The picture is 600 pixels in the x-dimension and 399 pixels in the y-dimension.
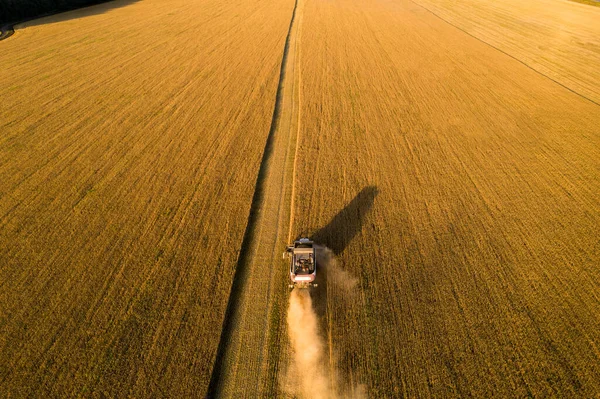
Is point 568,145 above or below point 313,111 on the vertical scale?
below

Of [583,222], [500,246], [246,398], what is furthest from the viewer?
[583,222]

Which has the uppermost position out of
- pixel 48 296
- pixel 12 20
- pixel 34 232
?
pixel 12 20

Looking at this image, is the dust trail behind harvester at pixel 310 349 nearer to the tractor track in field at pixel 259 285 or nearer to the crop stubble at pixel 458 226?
the crop stubble at pixel 458 226

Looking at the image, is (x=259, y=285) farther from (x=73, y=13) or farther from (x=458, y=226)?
(x=73, y=13)

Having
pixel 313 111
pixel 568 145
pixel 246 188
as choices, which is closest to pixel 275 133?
pixel 313 111

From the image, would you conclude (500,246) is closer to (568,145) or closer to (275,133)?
(568,145)

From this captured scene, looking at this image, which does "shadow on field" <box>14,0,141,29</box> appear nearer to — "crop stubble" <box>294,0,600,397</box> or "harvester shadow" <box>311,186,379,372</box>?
"crop stubble" <box>294,0,600,397</box>

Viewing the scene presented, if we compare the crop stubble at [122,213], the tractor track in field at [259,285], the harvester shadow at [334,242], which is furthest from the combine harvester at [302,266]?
the crop stubble at [122,213]
